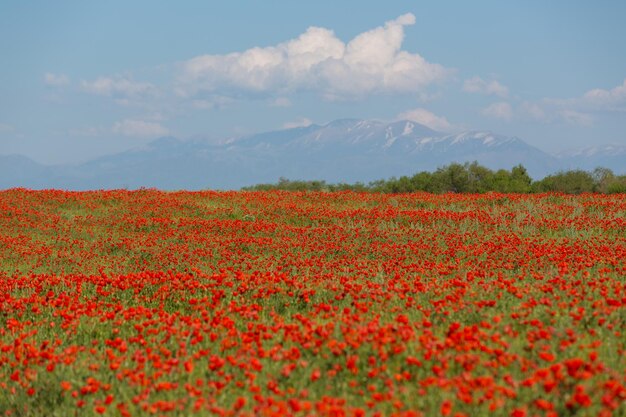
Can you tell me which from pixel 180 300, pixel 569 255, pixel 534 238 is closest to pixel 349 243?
pixel 534 238

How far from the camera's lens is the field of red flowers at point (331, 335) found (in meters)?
5.35

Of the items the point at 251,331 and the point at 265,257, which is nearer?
the point at 251,331

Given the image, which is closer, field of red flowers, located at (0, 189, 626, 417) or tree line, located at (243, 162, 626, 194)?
field of red flowers, located at (0, 189, 626, 417)

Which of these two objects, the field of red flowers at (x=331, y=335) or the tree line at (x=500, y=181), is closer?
the field of red flowers at (x=331, y=335)

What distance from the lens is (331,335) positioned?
690 cm

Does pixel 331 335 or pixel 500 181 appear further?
pixel 500 181

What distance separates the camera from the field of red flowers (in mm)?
5352

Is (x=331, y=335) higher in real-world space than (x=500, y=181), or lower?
lower

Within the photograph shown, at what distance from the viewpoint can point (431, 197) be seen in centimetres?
3020

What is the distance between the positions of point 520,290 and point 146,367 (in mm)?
5184

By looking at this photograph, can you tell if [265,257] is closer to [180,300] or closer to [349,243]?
[349,243]

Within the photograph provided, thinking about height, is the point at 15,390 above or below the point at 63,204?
below

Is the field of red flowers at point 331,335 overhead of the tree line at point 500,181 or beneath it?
beneath

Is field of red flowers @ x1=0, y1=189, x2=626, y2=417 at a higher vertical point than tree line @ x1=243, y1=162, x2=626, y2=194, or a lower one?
lower
